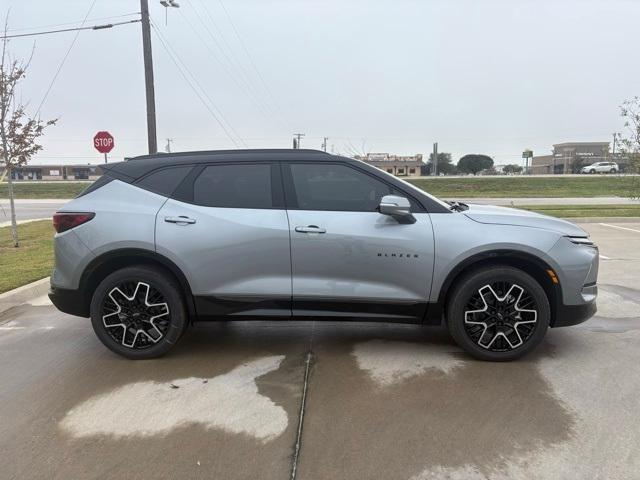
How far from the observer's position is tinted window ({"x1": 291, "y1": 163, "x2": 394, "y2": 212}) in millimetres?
4133

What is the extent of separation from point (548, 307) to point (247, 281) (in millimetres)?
2455

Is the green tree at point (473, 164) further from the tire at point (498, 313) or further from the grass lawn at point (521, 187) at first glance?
the tire at point (498, 313)

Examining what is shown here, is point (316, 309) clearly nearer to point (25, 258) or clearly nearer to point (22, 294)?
point (22, 294)

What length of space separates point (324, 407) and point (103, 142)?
51.7ft

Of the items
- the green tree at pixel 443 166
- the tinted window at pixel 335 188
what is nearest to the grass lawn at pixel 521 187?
the tinted window at pixel 335 188

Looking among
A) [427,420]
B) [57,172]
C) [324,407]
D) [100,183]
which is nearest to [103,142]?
[100,183]

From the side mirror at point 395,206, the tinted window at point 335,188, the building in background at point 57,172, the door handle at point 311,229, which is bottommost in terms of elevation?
the door handle at point 311,229

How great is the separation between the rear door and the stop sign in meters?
14.0

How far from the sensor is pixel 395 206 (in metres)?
3.90

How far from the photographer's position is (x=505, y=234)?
4004 millimetres

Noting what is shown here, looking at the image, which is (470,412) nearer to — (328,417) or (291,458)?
(328,417)

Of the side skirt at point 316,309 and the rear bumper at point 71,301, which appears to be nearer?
the side skirt at point 316,309

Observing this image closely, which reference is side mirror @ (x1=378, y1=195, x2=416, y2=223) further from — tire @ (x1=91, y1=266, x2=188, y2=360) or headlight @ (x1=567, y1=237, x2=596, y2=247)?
tire @ (x1=91, y1=266, x2=188, y2=360)

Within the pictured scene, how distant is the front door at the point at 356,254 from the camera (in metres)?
4.00
